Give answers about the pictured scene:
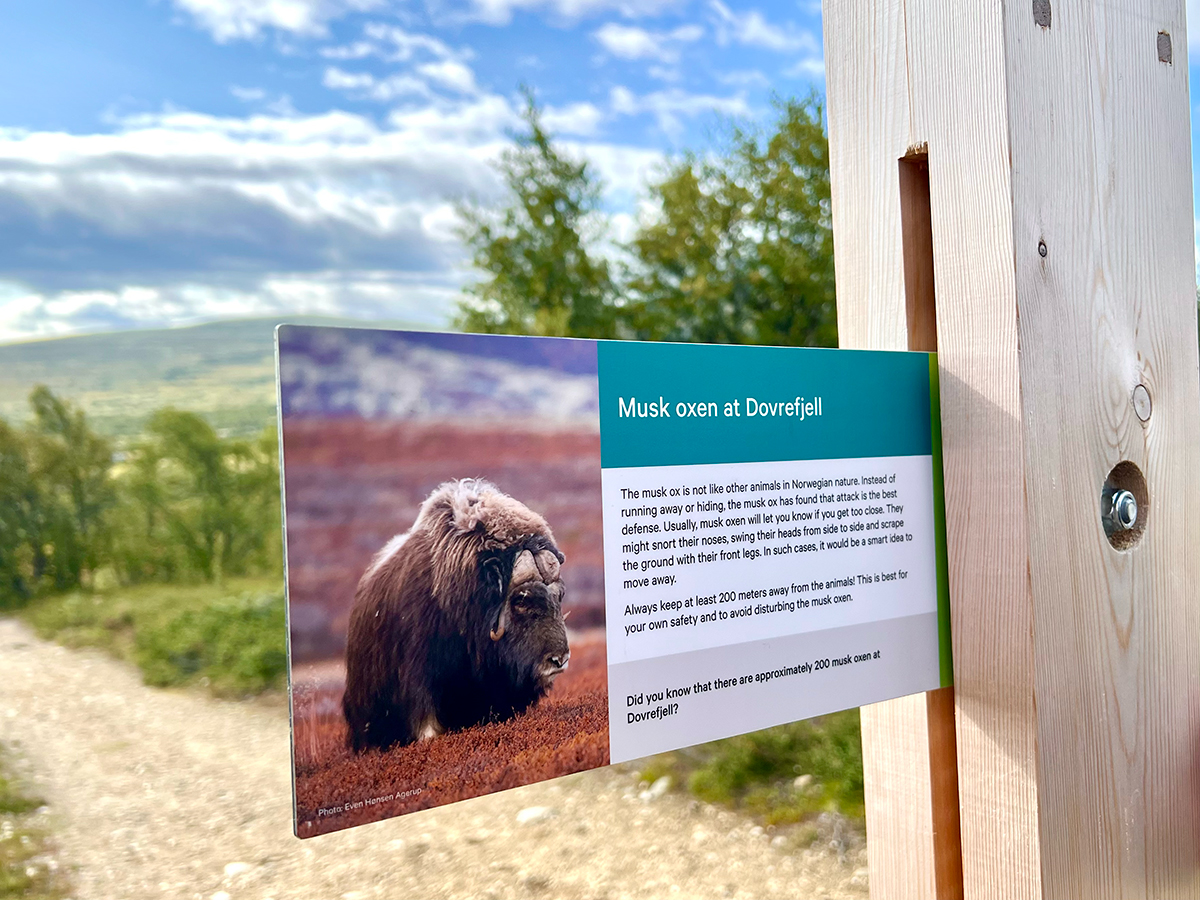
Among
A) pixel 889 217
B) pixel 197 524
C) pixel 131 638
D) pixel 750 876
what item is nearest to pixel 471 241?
pixel 197 524

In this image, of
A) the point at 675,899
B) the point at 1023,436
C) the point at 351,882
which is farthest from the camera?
A: the point at 351,882

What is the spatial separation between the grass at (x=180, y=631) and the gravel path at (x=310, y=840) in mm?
329

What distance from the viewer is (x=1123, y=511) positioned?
713mm

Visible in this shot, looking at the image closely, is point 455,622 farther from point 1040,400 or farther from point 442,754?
point 1040,400

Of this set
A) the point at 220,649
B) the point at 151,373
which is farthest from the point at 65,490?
the point at 220,649

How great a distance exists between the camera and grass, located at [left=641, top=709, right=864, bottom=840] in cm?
237

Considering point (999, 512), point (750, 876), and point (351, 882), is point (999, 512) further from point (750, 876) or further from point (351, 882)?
point (351, 882)

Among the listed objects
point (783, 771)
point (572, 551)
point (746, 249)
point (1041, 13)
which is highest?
point (746, 249)

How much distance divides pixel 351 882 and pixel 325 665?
7.02ft

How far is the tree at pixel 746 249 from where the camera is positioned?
3.93 metres

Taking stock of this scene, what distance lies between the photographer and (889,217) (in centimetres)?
72

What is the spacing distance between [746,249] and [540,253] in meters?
1.21

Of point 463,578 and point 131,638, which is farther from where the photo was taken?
point 131,638

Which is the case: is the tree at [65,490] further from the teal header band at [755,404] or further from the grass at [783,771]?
the teal header band at [755,404]
